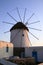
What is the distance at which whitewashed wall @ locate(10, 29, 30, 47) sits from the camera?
3052 cm

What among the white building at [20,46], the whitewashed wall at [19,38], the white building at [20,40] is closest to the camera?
the white building at [20,46]

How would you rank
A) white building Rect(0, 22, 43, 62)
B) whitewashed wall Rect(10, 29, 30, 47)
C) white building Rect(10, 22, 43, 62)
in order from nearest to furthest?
white building Rect(0, 22, 43, 62) < white building Rect(10, 22, 43, 62) < whitewashed wall Rect(10, 29, 30, 47)

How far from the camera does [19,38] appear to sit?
30.7 m

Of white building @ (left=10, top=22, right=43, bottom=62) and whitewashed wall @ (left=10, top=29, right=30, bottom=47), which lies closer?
white building @ (left=10, top=22, right=43, bottom=62)

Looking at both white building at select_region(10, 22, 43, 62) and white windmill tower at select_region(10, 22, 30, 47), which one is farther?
white windmill tower at select_region(10, 22, 30, 47)

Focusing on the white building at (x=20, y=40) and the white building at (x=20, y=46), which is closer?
the white building at (x=20, y=46)

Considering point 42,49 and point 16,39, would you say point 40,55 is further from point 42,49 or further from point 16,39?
point 16,39

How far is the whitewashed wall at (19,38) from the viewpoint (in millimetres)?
30516

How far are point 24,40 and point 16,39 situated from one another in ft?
5.14

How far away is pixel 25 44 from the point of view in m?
30.8

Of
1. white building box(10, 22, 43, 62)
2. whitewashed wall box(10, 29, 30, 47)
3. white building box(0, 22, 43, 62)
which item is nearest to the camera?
white building box(0, 22, 43, 62)

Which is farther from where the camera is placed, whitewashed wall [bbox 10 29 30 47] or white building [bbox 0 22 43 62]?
whitewashed wall [bbox 10 29 30 47]

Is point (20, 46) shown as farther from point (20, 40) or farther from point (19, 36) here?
→ point (19, 36)

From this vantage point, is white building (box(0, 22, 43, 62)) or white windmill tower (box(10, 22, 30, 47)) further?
white windmill tower (box(10, 22, 30, 47))
